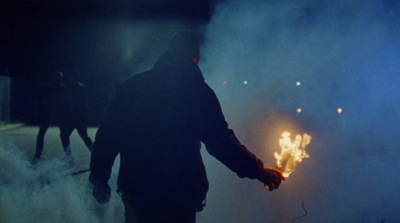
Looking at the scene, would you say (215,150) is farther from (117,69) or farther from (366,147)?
(117,69)

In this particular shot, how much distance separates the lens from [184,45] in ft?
8.06

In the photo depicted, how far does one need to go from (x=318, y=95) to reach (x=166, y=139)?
4.42 meters

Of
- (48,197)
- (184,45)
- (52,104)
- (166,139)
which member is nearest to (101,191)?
(166,139)

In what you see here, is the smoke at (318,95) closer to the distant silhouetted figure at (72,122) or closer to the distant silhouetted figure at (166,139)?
the distant silhouetted figure at (166,139)

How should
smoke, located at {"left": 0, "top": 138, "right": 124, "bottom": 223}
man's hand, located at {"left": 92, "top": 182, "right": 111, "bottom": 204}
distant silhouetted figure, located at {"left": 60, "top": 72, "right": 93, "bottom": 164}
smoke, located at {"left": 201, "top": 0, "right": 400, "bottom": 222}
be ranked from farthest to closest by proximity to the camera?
distant silhouetted figure, located at {"left": 60, "top": 72, "right": 93, "bottom": 164}, smoke, located at {"left": 201, "top": 0, "right": 400, "bottom": 222}, smoke, located at {"left": 0, "top": 138, "right": 124, "bottom": 223}, man's hand, located at {"left": 92, "top": 182, "right": 111, "bottom": 204}

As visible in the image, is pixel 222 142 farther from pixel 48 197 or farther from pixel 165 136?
pixel 48 197

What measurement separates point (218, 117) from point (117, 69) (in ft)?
45.3

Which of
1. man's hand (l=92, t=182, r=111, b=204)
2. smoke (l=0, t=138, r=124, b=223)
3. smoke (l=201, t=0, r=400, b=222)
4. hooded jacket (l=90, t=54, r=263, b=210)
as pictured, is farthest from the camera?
smoke (l=201, t=0, r=400, b=222)

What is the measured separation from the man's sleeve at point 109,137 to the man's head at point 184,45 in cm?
41

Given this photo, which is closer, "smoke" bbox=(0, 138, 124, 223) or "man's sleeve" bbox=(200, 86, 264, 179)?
"man's sleeve" bbox=(200, 86, 264, 179)

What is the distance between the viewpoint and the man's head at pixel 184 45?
244cm

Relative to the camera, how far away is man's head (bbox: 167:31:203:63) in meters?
2.44

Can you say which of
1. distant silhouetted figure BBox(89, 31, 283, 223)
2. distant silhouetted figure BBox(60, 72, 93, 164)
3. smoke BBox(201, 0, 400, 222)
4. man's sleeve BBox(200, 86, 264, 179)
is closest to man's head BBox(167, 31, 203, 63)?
distant silhouetted figure BBox(89, 31, 283, 223)

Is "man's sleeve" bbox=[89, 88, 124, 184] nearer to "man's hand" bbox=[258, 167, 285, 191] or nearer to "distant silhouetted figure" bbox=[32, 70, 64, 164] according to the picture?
"man's hand" bbox=[258, 167, 285, 191]
